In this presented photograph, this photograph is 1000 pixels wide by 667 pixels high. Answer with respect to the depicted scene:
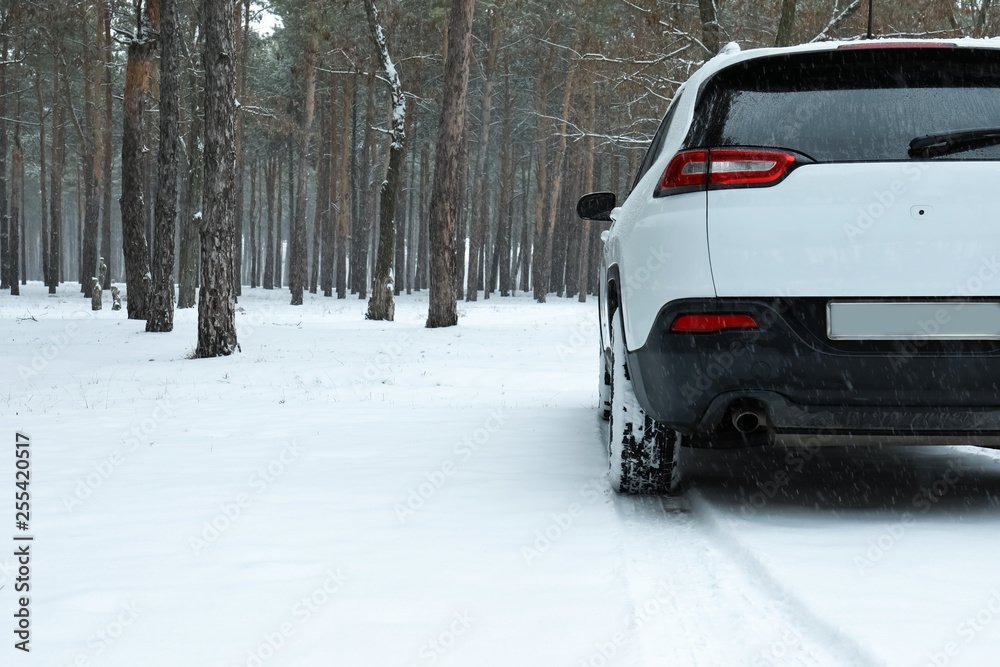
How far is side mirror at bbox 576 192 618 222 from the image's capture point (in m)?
5.21

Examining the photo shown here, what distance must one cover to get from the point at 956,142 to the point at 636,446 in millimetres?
1739

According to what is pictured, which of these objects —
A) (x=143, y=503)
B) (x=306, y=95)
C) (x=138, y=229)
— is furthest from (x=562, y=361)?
(x=306, y=95)

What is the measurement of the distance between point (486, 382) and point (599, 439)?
3683 mm

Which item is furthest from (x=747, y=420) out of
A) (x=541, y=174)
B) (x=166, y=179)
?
(x=541, y=174)

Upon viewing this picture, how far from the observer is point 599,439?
5543 millimetres

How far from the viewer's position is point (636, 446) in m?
3.75

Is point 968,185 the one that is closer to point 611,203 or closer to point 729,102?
point 729,102

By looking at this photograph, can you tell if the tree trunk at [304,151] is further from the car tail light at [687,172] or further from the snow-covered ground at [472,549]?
the car tail light at [687,172]

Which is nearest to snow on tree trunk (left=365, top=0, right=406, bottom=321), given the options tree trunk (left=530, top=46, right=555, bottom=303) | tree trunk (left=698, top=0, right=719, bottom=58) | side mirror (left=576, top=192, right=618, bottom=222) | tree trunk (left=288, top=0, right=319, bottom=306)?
tree trunk (left=288, top=0, right=319, bottom=306)

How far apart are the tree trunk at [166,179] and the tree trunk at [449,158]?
4783 mm

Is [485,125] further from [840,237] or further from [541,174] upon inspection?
[840,237]

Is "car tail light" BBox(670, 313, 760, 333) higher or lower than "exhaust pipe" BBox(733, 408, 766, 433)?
higher

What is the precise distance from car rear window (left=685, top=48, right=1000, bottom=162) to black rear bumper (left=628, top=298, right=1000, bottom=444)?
614 mm

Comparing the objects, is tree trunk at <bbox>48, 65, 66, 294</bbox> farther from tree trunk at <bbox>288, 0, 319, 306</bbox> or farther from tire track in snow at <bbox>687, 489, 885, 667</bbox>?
tire track in snow at <bbox>687, 489, 885, 667</bbox>
